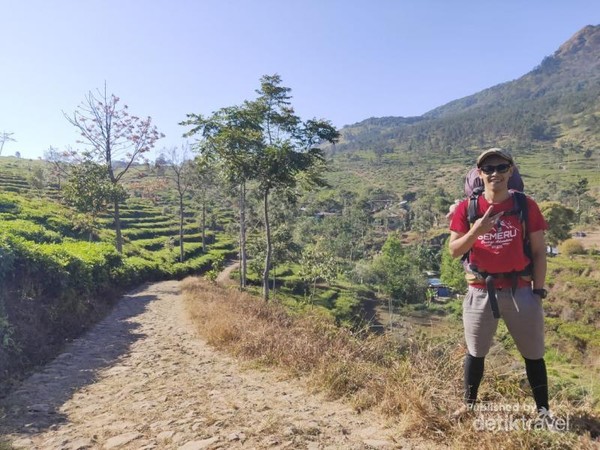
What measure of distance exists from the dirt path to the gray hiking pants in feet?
3.44

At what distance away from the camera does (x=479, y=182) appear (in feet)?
10.4

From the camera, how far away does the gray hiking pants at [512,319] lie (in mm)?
2883

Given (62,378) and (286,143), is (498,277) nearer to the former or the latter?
(62,378)

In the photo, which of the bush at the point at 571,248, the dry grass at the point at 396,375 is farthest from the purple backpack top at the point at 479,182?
the bush at the point at 571,248

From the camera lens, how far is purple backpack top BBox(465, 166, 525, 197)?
3.10 meters

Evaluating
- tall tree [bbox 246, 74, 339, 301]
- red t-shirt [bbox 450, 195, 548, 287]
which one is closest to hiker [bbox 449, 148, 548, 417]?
red t-shirt [bbox 450, 195, 548, 287]

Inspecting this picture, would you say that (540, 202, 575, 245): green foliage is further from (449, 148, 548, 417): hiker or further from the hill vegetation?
(449, 148, 548, 417): hiker

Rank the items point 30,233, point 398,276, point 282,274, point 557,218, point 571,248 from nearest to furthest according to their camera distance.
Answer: point 30,233
point 282,274
point 571,248
point 398,276
point 557,218

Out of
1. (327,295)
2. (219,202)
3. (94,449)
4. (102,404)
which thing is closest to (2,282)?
(102,404)

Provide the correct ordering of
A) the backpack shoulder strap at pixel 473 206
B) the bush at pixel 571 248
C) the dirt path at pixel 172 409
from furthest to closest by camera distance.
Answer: the bush at pixel 571 248
the dirt path at pixel 172 409
the backpack shoulder strap at pixel 473 206

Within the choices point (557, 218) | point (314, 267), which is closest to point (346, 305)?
point (314, 267)

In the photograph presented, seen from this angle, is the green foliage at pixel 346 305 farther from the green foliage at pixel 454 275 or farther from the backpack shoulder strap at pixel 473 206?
the backpack shoulder strap at pixel 473 206

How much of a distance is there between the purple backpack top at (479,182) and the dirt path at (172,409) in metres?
2.14

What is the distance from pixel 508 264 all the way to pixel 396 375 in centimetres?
173
